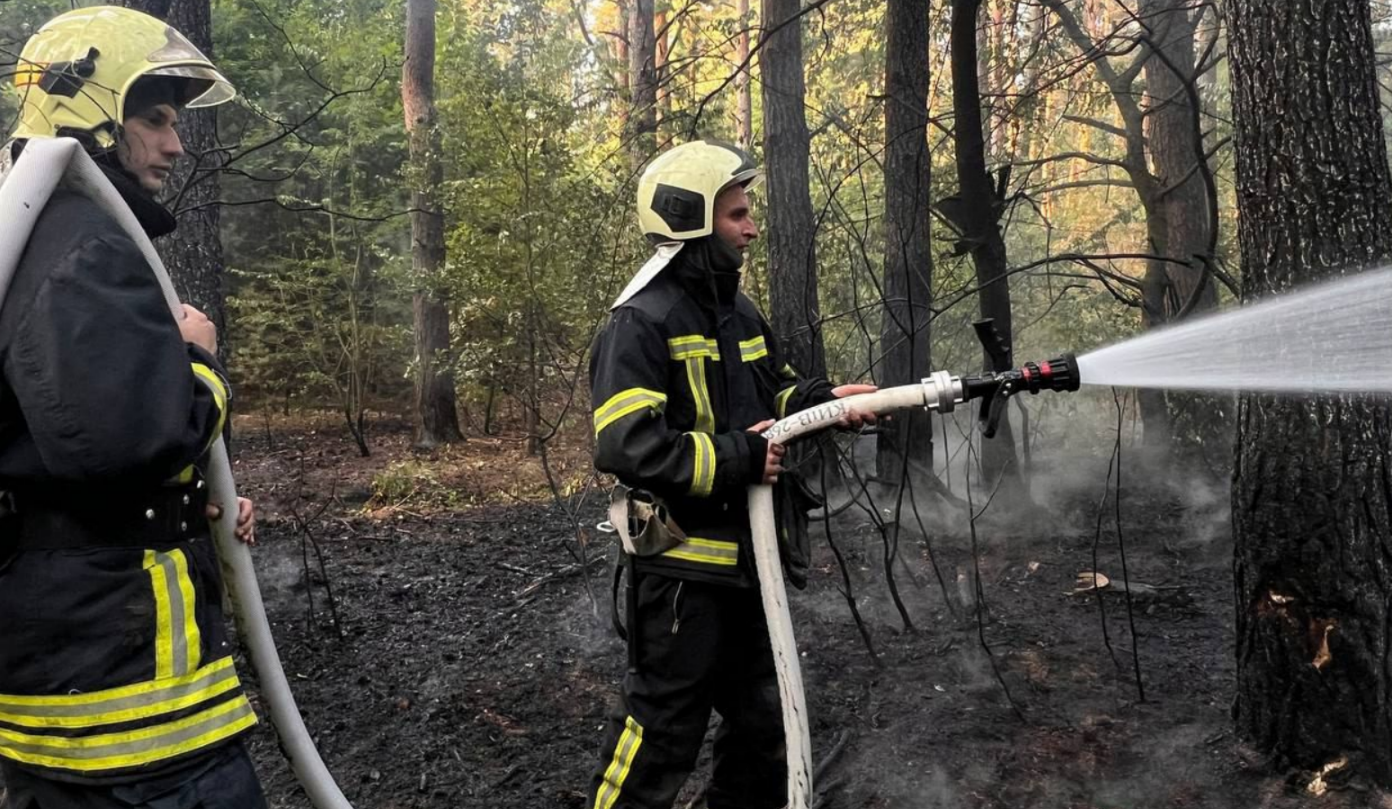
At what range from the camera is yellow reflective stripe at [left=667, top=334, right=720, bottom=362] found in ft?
8.74

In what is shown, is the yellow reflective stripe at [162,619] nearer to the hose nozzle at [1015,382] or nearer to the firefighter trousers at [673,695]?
the firefighter trousers at [673,695]

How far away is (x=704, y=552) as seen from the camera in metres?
2.65

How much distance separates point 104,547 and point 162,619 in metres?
0.17

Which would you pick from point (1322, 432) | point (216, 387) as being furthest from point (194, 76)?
point (1322, 432)

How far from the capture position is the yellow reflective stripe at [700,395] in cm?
269

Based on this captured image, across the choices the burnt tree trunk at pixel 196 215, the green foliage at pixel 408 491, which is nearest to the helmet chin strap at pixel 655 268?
the burnt tree trunk at pixel 196 215

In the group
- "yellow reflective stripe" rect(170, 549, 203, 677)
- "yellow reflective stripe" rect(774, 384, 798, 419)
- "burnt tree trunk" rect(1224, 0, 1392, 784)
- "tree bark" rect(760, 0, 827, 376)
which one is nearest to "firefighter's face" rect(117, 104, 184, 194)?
"yellow reflective stripe" rect(170, 549, 203, 677)

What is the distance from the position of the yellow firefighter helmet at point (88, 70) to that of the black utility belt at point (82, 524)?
2.59 ft

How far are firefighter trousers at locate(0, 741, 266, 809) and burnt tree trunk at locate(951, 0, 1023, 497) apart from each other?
4.96m

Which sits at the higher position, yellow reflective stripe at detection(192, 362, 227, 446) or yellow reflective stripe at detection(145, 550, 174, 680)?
yellow reflective stripe at detection(192, 362, 227, 446)

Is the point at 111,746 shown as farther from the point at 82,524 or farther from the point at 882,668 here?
the point at 882,668

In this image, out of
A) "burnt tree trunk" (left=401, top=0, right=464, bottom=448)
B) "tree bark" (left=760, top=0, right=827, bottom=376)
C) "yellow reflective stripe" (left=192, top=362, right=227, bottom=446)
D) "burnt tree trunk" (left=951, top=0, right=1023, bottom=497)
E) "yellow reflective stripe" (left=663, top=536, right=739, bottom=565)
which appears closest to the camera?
"yellow reflective stripe" (left=192, top=362, right=227, bottom=446)

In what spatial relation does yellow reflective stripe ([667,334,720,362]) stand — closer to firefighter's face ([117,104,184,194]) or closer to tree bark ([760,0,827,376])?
firefighter's face ([117,104,184,194])

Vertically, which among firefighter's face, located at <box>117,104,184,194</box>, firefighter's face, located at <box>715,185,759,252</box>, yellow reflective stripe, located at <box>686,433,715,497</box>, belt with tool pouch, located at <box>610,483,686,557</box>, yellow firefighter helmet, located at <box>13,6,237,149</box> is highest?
yellow firefighter helmet, located at <box>13,6,237,149</box>
